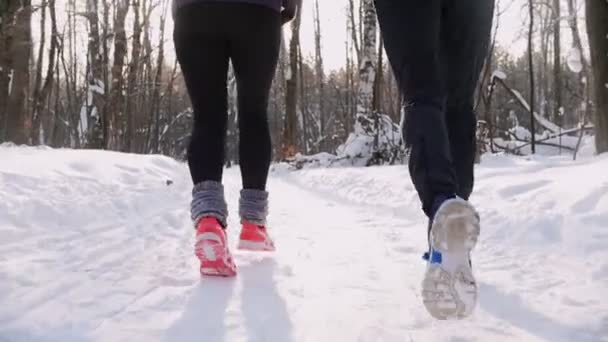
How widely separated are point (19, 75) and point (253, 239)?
10.1 meters

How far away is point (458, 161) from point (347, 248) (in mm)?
783

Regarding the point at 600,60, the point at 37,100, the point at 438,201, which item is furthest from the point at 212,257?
the point at 37,100

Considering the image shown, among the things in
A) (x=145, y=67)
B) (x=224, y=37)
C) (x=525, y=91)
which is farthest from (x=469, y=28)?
(x=525, y=91)

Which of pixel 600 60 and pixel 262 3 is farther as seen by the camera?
pixel 600 60

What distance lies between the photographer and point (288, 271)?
200 centimetres

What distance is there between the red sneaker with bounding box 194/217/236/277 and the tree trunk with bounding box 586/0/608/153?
5221 millimetres

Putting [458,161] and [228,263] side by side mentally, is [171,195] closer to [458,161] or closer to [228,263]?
[228,263]

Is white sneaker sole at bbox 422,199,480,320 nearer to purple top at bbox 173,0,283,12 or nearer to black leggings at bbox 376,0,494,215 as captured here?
black leggings at bbox 376,0,494,215

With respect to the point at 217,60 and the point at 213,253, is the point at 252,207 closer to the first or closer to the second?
the point at 213,253

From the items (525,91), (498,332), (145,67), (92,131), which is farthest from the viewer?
(525,91)

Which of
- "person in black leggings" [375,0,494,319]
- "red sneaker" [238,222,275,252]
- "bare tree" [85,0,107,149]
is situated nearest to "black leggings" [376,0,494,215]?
"person in black leggings" [375,0,494,319]

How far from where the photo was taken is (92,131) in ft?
47.3

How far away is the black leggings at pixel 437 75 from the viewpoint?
4.80 feet

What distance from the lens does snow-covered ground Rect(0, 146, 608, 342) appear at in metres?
1.37
